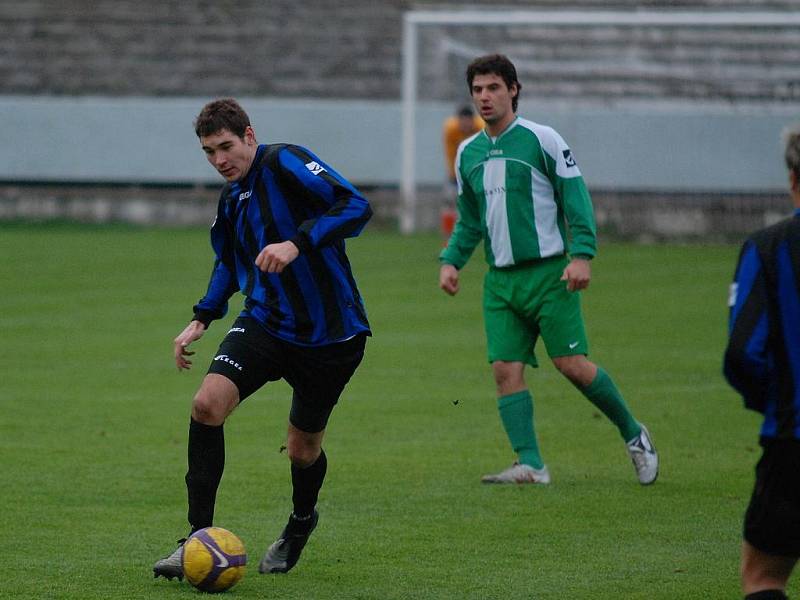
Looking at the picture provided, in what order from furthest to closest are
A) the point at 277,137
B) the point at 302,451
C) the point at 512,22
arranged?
the point at 277,137
the point at 512,22
the point at 302,451

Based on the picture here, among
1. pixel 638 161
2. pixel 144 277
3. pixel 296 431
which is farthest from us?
pixel 638 161

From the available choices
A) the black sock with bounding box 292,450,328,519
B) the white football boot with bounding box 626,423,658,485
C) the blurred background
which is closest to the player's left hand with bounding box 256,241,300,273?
the black sock with bounding box 292,450,328,519

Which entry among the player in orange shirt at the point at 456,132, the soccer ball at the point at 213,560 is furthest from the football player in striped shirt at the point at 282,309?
the player in orange shirt at the point at 456,132

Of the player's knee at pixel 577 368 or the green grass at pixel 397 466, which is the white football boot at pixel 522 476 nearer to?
the green grass at pixel 397 466

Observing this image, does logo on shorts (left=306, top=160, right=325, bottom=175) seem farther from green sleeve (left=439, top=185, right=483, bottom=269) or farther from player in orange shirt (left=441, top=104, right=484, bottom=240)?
player in orange shirt (left=441, top=104, right=484, bottom=240)

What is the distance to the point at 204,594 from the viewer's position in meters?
5.27

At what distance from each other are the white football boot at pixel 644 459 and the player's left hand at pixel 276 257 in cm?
282

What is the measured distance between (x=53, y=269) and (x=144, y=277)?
1.42 metres

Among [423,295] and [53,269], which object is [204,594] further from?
[53,269]

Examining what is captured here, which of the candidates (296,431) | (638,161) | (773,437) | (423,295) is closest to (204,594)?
(296,431)

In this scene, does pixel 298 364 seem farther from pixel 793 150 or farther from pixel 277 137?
pixel 277 137

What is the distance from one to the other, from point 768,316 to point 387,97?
24.2 m

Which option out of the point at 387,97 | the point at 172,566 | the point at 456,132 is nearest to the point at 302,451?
the point at 172,566

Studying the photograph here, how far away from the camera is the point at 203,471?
17.7 feet
